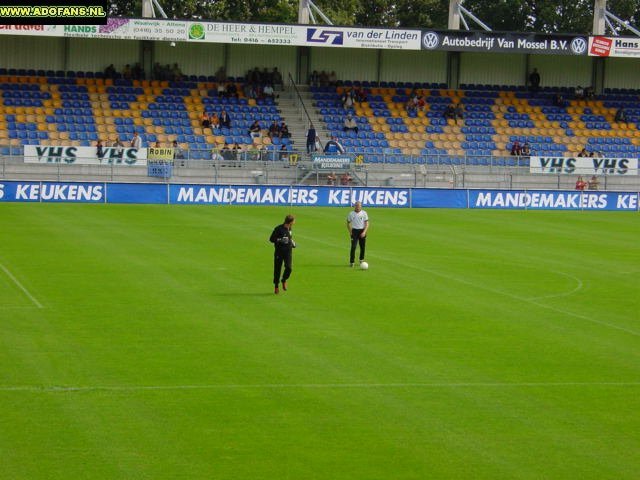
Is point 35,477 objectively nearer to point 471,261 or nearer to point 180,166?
point 471,261

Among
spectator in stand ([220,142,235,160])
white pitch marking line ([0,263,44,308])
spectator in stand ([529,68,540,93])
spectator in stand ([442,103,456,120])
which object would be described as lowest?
white pitch marking line ([0,263,44,308])

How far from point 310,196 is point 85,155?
10.8 meters

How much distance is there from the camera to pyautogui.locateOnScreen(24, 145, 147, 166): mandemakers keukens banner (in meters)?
48.5

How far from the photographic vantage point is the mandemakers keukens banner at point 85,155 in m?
48.5

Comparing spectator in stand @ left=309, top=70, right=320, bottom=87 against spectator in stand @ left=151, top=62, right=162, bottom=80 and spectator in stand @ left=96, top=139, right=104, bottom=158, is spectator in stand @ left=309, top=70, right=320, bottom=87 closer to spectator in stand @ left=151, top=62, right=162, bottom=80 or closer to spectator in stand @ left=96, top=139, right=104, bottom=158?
spectator in stand @ left=151, top=62, right=162, bottom=80

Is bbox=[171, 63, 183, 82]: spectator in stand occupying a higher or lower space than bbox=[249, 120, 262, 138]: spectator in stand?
higher

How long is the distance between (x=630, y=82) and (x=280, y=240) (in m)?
50.9

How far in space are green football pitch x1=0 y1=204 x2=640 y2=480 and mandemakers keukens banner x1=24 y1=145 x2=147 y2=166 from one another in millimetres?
18201

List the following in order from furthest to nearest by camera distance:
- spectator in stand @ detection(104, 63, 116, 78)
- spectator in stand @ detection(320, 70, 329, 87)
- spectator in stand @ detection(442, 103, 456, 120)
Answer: spectator in stand @ detection(320, 70, 329, 87) < spectator in stand @ detection(442, 103, 456, 120) < spectator in stand @ detection(104, 63, 116, 78)

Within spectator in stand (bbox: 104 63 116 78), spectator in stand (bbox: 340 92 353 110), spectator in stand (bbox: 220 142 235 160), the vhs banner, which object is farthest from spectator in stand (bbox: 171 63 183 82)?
the vhs banner

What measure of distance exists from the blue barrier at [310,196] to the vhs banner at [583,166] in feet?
8.54

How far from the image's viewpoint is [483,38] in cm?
5941

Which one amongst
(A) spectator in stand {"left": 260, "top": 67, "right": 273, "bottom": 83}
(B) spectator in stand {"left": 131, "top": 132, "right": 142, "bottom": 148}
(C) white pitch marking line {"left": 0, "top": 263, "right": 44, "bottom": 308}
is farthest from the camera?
(A) spectator in stand {"left": 260, "top": 67, "right": 273, "bottom": 83}

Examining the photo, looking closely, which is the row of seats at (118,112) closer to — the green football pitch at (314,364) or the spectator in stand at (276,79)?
the spectator in stand at (276,79)
